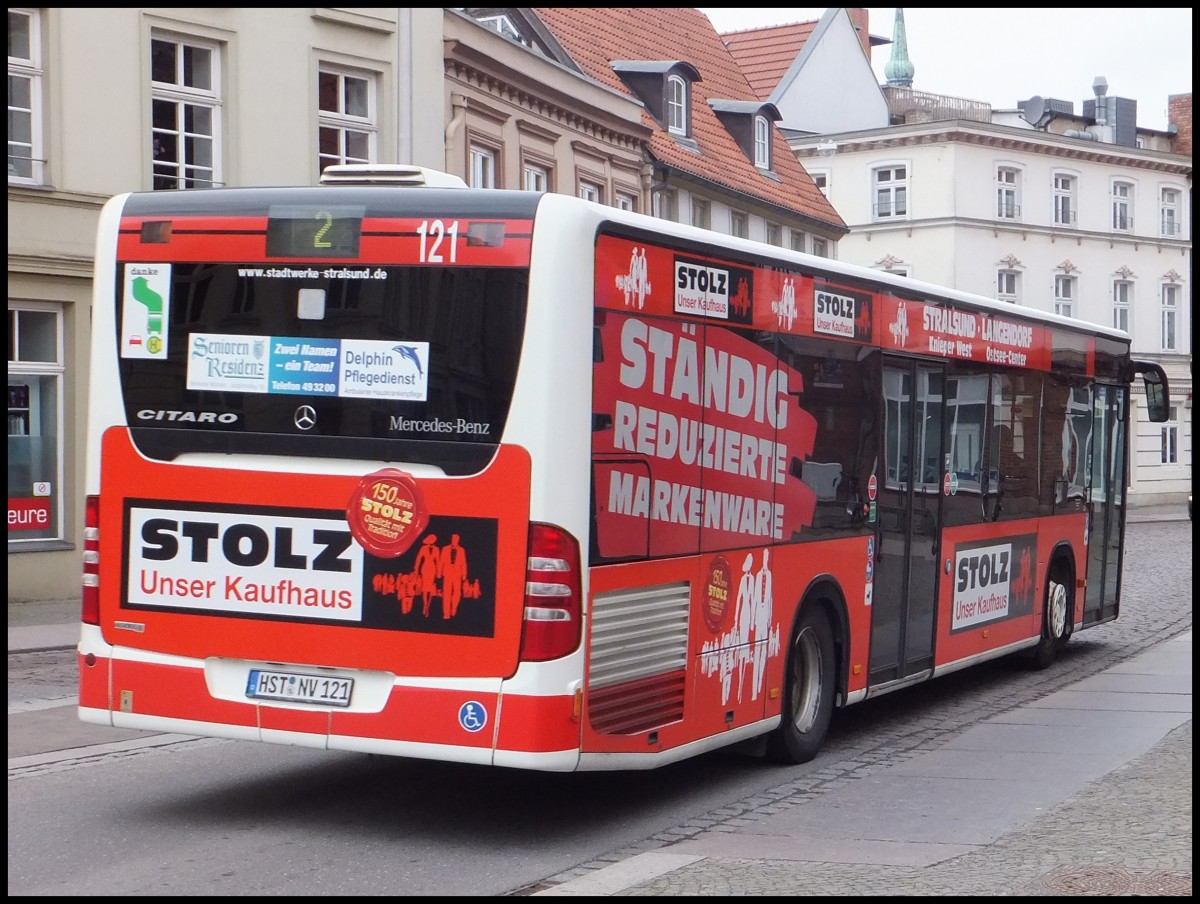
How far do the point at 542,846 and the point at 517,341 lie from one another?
228 cm

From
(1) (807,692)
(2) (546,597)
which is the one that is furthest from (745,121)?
(2) (546,597)

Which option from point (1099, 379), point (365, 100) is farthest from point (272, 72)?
point (1099, 379)

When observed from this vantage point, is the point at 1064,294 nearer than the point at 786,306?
No

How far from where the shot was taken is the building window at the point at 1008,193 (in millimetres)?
54812

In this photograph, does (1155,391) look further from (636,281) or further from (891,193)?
(891,193)

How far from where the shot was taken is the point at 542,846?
7.85 meters

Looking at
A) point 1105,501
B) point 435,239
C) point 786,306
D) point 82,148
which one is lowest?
point 1105,501

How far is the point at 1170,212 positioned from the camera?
2336 inches

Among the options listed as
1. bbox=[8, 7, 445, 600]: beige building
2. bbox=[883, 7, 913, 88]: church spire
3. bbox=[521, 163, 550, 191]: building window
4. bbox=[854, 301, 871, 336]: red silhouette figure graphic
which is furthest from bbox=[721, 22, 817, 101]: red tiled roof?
bbox=[854, 301, 871, 336]: red silhouette figure graphic

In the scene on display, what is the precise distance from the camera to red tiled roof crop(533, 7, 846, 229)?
119 feet

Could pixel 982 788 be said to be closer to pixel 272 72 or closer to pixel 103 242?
pixel 103 242

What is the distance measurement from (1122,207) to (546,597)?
54213 mm

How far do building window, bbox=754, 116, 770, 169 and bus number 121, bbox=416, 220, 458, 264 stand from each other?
35254mm

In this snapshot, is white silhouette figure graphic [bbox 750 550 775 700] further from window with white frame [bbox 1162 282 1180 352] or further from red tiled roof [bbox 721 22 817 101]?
window with white frame [bbox 1162 282 1180 352]
